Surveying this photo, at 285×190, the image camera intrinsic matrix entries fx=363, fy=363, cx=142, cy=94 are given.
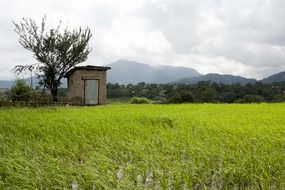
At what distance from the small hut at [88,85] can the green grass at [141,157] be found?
13576 millimetres

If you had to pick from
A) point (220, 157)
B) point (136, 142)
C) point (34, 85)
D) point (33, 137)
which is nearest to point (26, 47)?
point (34, 85)

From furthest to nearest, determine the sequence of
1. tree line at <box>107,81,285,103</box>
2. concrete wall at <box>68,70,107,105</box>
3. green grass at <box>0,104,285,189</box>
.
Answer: tree line at <box>107,81,285,103</box>, concrete wall at <box>68,70,107,105</box>, green grass at <box>0,104,285,189</box>

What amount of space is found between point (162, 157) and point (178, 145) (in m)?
1.18

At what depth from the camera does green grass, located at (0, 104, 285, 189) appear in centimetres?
455

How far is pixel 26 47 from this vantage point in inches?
1006

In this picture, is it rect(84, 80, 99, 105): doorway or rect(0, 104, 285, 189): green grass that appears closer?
rect(0, 104, 285, 189): green grass

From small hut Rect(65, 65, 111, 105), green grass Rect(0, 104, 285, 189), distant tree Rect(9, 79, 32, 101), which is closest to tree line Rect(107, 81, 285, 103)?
small hut Rect(65, 65, 111, 105)

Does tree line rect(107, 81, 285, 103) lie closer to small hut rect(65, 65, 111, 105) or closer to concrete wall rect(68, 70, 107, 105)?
concrete wall rect(68, 70, 107, 105)

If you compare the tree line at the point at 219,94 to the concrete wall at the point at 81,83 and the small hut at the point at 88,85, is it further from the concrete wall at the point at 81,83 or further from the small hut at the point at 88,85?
the small hut at the point at 88,85

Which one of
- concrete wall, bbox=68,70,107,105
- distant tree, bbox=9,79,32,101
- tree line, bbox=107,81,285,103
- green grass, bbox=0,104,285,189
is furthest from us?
tree line, bbox=107,81,285,103

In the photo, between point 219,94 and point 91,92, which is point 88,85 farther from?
point 219,94

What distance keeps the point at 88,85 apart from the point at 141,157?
699 inches

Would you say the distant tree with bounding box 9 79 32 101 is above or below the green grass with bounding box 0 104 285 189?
above

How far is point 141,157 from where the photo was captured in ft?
19.4
